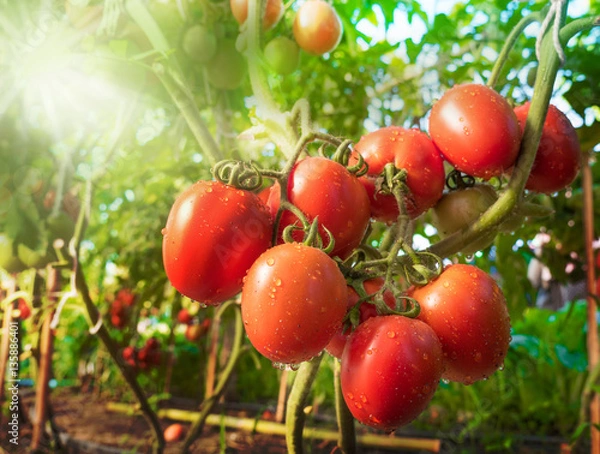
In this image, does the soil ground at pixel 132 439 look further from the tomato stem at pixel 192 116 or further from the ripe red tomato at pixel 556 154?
the ripe red tomato at pixel 556 154

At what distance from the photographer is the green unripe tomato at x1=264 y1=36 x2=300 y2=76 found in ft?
3.40

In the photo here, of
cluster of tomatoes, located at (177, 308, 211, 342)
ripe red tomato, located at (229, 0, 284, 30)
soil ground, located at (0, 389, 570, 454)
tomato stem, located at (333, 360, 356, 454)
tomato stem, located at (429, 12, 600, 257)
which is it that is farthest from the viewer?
cluster of tomatoes, located at (177, 308, 211, 342)

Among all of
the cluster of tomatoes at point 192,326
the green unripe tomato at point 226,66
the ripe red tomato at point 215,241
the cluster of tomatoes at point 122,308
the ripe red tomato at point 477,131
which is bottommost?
the cluster of tomatoes at point 192,326

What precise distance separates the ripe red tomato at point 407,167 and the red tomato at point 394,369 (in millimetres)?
144

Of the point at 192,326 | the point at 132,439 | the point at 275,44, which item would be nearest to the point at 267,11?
the point at 275,44

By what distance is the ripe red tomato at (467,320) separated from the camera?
0.44 metres

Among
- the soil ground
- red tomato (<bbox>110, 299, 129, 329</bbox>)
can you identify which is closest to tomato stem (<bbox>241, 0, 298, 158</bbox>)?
the soil ground

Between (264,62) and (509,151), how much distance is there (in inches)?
13.6

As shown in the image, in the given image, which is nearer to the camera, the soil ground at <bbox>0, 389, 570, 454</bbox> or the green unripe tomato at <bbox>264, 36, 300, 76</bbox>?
the green unripe tomato at <bbox>264, 36, 300, 76</bbox>

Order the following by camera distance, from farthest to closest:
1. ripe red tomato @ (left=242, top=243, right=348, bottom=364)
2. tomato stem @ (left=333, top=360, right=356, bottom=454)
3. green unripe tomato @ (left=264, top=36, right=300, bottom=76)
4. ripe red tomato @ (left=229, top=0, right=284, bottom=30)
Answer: green unripe tomato @ (left=264, top=36, right=300, bottom=76)
ripe red tomato @ (left=229, top=0, right=284, bottom=30)
tomato stem @ (left=333, top=360, right=356, bottom=454)
ripe red tomato @ (left=242, top=243, right=348, bottom=364)

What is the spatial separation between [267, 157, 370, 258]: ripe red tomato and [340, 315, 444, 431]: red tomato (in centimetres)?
9

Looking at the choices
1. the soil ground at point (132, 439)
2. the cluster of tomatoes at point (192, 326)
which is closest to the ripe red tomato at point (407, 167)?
the soil ground at point (132, 439)

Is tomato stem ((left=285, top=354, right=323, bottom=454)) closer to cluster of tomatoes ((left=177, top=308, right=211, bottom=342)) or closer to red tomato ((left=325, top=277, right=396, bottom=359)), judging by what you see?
red tomato ((left=325, top=277, right=396, bottom=359))

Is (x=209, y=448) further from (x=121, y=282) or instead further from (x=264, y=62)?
(x=264, y=62)
